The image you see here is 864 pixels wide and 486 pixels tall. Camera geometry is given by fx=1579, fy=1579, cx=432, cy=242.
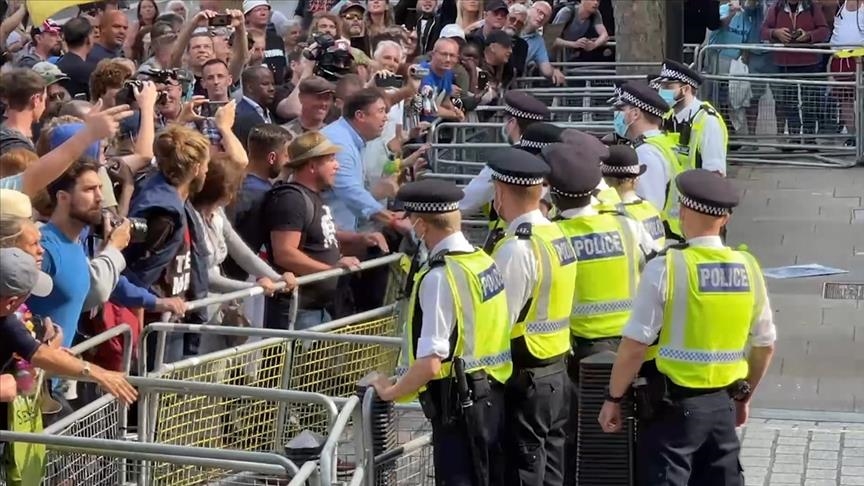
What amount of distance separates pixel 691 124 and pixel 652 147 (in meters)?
0.98

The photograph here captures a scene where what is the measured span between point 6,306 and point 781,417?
5.61 m

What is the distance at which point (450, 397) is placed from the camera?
21.0 ft

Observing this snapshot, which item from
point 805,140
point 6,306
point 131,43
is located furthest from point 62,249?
point 805,140

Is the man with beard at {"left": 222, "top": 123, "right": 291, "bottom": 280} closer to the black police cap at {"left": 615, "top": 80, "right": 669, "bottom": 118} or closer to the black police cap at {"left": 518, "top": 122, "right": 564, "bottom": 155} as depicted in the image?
the black police cap at {"left": 518, "top": 122, "right": 564, "bottom": 155}

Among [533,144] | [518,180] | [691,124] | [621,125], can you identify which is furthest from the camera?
[691,124]

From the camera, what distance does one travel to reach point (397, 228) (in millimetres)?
9820

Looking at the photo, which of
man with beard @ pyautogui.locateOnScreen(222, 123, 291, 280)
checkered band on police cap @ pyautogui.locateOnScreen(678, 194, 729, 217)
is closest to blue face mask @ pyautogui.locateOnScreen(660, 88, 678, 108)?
man with beard @ pyautogui.locateOnScreen(222, 123, 291, 280)

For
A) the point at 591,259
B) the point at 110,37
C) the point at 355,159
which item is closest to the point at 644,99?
the point at 355,159

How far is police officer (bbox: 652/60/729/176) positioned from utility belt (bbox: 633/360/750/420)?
444 cm

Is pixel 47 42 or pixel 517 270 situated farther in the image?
pixel 47 42

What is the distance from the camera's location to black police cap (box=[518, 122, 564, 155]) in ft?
28.4

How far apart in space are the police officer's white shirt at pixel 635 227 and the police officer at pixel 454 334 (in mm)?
1083

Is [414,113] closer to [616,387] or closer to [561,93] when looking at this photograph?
[561,93]

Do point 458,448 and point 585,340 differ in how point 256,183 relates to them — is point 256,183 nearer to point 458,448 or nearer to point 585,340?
point 585,340
